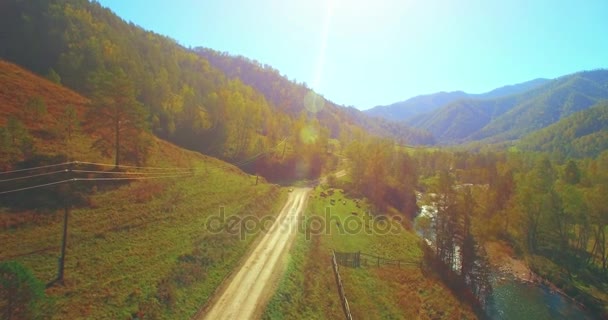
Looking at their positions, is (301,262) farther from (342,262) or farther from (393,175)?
(393,175)

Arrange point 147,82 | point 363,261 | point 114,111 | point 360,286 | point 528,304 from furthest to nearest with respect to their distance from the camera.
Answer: point 147,82 < point 528,304 < point 363,261 < point 114,111 < point 360,286

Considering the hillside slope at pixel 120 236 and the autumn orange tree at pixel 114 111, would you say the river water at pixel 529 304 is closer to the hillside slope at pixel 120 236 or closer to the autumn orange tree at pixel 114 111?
the hillside slope at pixel 120 236

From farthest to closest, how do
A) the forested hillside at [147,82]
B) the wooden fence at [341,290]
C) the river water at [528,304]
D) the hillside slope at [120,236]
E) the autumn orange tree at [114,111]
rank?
1. the forested hillside at [147,82]
2. the river water at [528,304]
3. the autumn orange tree at [114,111]
4. the wooden fence at [341,290]
5. the hillside slope at [120,236]

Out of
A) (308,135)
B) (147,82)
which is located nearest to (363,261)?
(308,135)

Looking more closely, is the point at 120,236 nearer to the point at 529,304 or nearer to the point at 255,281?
the point at 255,281

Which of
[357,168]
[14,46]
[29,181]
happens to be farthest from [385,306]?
[14,46]

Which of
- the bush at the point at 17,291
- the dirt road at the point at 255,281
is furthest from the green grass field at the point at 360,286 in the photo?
the bush at the point at 17,291

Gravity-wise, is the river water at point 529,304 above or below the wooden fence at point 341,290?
below
